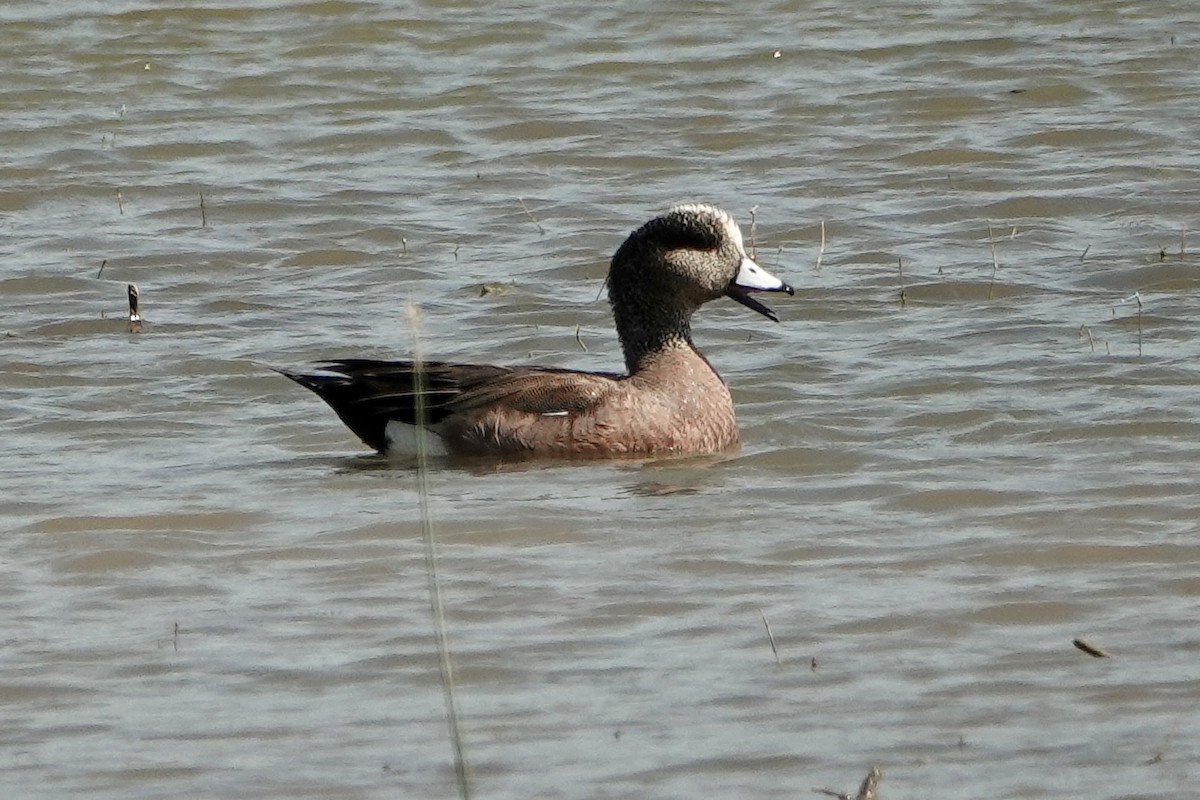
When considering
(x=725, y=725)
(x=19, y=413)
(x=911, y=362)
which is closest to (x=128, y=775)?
(x=725, y=725)

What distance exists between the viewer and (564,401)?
26.2ft

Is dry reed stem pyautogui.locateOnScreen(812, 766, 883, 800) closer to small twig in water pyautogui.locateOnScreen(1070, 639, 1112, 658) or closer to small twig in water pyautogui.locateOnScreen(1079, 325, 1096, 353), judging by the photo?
small twig in water pyautogui.locateOnScreen(1070, 639, 1112, 658)

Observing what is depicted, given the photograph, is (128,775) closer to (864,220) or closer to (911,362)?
(911,362)

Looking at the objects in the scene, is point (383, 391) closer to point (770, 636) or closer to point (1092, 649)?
point (770, 636)

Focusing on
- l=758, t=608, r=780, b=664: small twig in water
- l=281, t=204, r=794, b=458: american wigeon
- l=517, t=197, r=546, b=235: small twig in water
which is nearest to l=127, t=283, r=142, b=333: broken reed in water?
l=281, t=204, r=794, b=458: american wigeon

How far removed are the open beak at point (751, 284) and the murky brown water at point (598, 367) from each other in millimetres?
384

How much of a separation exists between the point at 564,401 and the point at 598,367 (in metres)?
1.39

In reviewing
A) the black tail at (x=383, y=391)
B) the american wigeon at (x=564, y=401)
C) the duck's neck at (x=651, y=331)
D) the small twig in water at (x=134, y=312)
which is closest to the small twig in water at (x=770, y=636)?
the american wigeon at (x=564, y=401)

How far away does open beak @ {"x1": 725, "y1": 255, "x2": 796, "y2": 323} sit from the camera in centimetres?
848

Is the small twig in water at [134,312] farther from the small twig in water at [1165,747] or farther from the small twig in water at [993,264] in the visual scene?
the small twig in water at [1165,747]

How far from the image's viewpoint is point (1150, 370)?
8641mm

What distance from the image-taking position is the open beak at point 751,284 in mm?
8477

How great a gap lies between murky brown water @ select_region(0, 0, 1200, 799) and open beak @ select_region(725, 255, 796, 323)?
1.26 feet

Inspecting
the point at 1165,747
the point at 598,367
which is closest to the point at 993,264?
the point at 598,367
